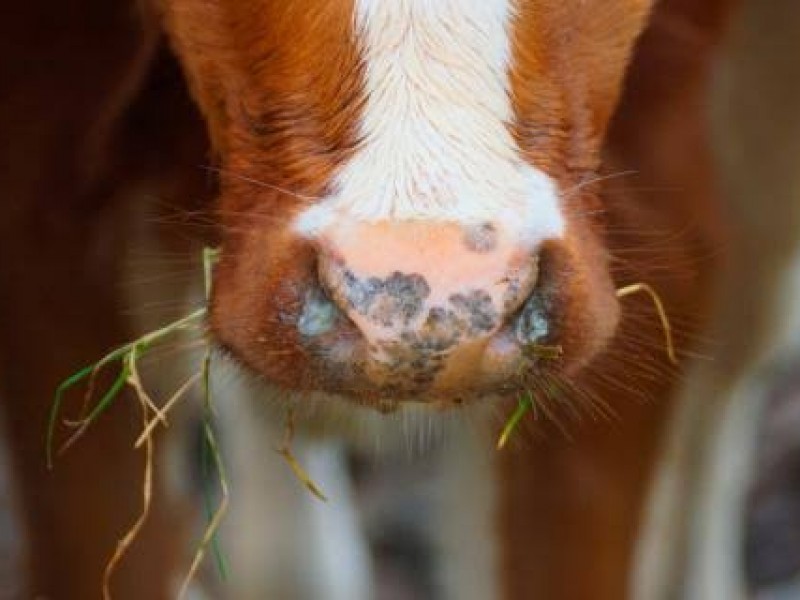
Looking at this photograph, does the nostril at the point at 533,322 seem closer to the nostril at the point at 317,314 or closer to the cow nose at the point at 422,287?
the cow nose at the point at 422,287

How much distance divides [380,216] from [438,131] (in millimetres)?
107

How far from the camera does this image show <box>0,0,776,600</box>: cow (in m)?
2.17

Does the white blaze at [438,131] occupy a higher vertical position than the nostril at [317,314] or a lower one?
higher

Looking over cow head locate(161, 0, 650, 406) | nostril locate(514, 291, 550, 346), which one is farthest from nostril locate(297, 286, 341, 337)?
nostril locate(514, 291, 550, 346)

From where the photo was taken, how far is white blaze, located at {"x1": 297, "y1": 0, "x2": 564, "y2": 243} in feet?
7.15

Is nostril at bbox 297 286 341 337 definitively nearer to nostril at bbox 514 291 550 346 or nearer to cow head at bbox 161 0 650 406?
cow head at bbox 161 0 650 406

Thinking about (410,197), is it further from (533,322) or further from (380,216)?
(533,322)

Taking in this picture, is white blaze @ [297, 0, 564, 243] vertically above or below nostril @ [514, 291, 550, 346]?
above

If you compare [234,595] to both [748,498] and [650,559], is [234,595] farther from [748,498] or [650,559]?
[748,498]

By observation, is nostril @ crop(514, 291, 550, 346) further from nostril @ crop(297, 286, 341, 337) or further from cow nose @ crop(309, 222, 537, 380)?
nostril @ crop(297, 286, 341, 337)

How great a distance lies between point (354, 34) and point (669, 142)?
1.09 metres

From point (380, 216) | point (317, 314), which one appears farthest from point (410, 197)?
point (317, 314)

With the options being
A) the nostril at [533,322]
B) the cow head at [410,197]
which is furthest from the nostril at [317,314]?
the nostril at [533,322]

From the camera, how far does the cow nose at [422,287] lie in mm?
2135
